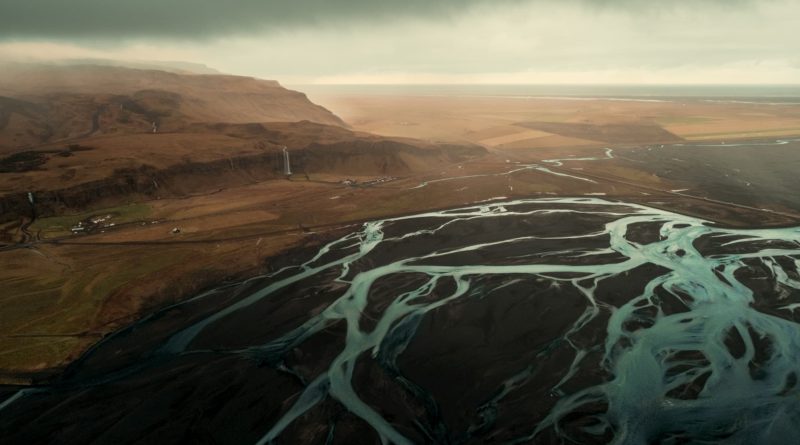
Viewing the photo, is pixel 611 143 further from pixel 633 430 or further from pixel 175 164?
pixel 633 430

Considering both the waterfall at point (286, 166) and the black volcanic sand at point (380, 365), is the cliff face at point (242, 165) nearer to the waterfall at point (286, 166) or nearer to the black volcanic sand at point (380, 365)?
the waterfall at point (286, 166)

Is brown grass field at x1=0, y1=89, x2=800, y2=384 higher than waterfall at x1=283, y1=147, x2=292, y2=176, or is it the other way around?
waterfall at x1=283, y1=147, x2=292, y2=176

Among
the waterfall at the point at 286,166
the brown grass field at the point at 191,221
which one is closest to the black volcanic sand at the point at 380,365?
the brown grass field at the point at 191,221

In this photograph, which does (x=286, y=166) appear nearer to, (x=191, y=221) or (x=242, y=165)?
(x=242, y=165)

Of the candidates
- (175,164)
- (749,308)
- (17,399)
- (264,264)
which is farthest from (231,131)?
(749,308)

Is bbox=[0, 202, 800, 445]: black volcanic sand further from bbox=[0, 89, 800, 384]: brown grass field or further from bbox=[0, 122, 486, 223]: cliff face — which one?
bbox=[0, 122, 486, 223]: cliff face

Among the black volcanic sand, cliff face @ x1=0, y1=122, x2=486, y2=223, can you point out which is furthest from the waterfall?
the black volcanic sand

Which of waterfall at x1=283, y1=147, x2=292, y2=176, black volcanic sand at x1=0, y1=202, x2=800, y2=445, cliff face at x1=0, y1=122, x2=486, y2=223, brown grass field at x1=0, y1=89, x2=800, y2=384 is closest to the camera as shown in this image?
black volcanic sand at x1=0, y1=202, x2=800, y2=445

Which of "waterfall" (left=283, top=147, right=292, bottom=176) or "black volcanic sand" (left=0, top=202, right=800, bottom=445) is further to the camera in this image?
"waterfall" (left=283, top=147, right=292, bottom=176)

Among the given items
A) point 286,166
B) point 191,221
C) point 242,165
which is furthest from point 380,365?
point 286,166
